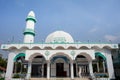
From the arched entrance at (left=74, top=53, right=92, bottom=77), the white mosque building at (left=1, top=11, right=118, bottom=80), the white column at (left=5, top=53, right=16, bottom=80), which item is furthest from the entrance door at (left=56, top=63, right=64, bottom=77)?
the white column at (left=5, top=53, right=16, bottom=80)

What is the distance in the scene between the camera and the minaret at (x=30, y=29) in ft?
71.1

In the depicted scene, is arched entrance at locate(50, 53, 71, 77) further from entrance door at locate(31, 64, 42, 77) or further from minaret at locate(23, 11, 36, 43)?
minaret at locate(23, 11, 36, 43)

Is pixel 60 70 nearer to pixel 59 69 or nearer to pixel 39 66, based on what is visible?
pixel 59 69

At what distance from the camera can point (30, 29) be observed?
73.4 ft

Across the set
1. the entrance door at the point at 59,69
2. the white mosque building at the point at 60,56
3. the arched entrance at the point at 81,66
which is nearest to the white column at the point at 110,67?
the white mosque building at the point at 60,56

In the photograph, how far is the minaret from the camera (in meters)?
21.7

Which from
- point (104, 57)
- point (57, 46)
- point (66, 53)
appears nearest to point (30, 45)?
point (57, 46)

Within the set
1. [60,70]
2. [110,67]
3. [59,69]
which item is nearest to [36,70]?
[59,69]

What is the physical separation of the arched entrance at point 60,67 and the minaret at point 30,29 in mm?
5445

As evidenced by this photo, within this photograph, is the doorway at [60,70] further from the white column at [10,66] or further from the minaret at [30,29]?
the white column at [10,66]

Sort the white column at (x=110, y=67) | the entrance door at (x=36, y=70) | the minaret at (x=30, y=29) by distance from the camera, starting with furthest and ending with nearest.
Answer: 1. the minaret at (x=30, y=29)
2. the entrance door at (x=36, y=70)
3. the white column at (x=110, y=67)

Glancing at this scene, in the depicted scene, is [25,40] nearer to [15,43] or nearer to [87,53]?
[15,43]

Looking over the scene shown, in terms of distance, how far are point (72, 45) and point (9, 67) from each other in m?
9.66

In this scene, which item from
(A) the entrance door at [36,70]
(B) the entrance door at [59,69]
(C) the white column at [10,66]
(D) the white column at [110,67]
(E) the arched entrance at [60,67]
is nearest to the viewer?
(D) the white column at [110,67]
